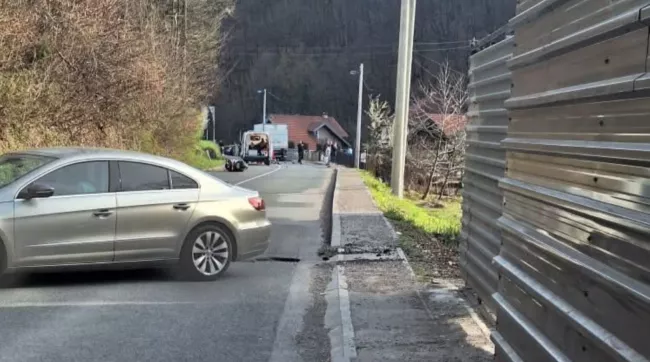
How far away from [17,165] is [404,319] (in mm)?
4611

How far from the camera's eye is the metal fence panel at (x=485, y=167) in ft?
19.8

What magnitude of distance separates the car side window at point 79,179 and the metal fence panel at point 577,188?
17.7 ft

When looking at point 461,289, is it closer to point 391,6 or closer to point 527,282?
point 527,282

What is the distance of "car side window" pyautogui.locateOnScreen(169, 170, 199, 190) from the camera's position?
8.60 meters

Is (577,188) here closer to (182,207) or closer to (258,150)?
(182,207)

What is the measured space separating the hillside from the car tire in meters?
90.7

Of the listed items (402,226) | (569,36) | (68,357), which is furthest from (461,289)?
(402,226)

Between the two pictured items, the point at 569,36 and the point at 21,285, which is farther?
the point at 21,285

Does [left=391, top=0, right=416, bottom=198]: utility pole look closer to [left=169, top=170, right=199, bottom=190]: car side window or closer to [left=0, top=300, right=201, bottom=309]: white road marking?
[left=169, top=170, right=199, bottom=190]: car side window

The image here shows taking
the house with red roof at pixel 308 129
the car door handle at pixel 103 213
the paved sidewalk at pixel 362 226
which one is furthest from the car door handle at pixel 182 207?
the house with red roof at pixel 308 129

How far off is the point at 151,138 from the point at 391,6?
288 ft

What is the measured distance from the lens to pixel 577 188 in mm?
2891

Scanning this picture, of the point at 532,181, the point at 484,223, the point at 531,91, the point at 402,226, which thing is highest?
the point at 531,91

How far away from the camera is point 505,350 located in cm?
364
